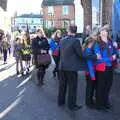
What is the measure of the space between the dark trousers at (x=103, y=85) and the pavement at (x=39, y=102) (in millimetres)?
270

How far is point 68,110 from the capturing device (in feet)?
30.1

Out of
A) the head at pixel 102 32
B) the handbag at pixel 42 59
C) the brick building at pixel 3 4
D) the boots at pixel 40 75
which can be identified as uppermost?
the brick building at pixel 3 4

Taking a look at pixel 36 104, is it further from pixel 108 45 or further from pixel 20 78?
pixel 20 78

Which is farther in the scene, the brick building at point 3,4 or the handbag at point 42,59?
the brick building at point 3,4

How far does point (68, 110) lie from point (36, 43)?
147 inches

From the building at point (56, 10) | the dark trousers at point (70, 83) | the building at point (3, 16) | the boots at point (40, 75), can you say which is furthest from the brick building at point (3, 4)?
the building at point (56, 10)

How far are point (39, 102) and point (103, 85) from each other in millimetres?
1717

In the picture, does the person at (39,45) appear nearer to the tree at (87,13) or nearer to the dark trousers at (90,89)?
the dark trousers at (90,89)

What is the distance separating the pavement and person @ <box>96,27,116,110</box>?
316mm

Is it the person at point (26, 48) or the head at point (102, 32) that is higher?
the head at point (102, 32)

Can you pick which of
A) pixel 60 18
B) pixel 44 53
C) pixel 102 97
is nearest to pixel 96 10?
pixel 44 53

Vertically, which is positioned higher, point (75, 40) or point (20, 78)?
point (75, 40)

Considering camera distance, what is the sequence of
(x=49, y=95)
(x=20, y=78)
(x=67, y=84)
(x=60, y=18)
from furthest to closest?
(x=60, y=18) → (x=20, y=78) → (x=49, y=95) → (x=67, y=84)

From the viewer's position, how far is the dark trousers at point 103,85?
9.09 m
